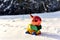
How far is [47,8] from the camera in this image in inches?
156

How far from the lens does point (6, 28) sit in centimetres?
266

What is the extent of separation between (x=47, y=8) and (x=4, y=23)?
4.31 feet

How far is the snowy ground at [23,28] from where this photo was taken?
2336mm

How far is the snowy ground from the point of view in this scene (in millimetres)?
2336

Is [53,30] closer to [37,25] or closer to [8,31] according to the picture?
[37,25]

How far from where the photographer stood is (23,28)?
105 inches

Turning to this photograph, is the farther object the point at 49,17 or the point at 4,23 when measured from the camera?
the point at 49,17

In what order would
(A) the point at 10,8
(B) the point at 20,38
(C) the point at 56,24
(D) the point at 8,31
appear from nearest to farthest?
(B) the point at 20,38 < (D) the point at 8,31 < (C) the point at 56,24 < (A) the point at 10,8

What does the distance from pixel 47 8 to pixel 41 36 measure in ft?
5.46

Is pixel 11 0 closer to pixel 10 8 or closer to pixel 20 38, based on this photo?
pixel 10 8

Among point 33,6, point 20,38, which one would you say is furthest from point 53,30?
point 33,6

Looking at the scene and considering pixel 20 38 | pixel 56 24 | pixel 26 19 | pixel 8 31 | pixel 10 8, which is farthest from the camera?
pixel 10 8

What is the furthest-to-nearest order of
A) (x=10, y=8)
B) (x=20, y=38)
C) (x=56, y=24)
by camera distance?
(x=10, y=8) < (x=56, y=24) < (x=20, y=38)

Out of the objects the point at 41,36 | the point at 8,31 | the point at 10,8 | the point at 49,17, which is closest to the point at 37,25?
the point at 41,36
